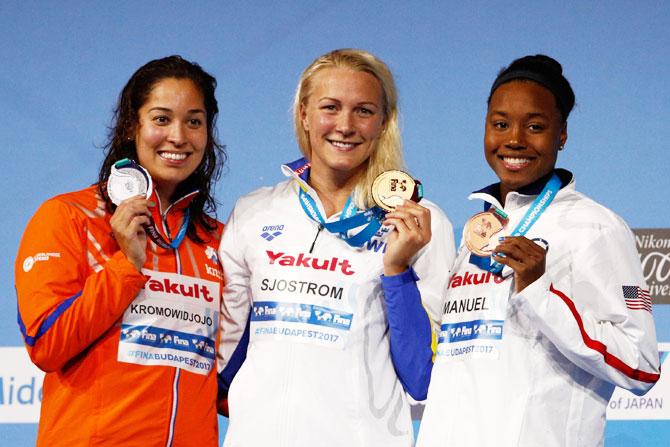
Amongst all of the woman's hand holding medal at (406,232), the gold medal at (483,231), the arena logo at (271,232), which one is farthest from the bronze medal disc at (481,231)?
the arena logo at (271,232)

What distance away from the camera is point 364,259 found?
7.50ft

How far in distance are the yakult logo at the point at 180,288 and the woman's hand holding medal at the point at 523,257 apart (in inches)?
32.9

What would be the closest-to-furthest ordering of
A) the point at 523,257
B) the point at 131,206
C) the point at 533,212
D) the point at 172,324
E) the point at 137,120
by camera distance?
the point at 523,257, the point at 533,212, the point at 131,206, the point at 172,324, the point at 137,120

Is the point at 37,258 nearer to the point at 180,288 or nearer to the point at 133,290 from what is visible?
the point at 133,290

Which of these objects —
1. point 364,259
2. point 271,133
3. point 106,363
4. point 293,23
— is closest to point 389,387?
point 364,259

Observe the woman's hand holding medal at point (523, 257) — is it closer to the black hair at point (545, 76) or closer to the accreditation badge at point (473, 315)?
the accreditation badge at point (473, 315)

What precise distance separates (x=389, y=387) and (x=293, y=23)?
79.3 inches

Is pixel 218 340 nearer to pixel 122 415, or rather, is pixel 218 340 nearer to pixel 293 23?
pixel 122 415

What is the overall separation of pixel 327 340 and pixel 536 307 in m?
0.56

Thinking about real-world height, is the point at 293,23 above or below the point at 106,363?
above

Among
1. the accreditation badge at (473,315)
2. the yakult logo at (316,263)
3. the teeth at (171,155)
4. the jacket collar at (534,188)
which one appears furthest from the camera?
the teeth at (171,155)

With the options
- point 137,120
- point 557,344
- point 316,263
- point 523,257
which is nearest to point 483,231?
point 523,257

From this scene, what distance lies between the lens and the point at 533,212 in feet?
6.82

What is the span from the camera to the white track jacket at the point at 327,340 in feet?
7.18
